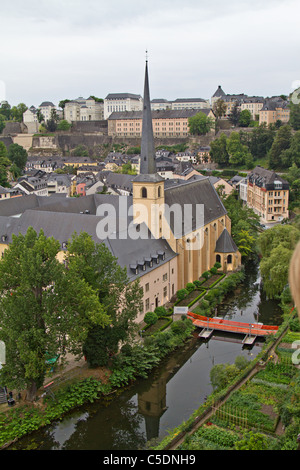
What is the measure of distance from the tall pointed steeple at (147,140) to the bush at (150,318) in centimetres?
1214

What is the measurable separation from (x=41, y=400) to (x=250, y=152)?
87839 millimetres

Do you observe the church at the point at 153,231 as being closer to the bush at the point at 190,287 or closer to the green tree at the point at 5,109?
the bush at the point at 190,287

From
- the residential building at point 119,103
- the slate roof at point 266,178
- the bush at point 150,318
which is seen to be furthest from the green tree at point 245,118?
the bush at point 150,318

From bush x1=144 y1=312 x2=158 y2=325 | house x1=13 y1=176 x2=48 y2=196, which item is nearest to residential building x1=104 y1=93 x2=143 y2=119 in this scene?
house x1=13 y1=176 x2=48 y2=196

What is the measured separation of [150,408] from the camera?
26.9 meters

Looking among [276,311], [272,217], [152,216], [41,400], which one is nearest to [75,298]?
[41,400]

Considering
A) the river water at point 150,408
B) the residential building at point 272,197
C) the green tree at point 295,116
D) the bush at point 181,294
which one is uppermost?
the green tree at point 295,116

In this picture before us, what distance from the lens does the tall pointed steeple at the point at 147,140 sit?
3834 cm

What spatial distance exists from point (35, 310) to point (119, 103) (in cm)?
14153

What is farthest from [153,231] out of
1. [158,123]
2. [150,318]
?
[158,123]

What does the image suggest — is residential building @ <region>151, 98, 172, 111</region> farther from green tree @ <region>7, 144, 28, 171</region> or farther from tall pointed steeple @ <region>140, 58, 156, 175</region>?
tall pointed steeple @ <region>140, 58, 156, 175</region>

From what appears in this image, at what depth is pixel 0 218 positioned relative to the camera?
44.9m

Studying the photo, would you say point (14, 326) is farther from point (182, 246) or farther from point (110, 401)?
point (182, 246)

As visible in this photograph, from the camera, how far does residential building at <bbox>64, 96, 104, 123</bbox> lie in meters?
161
